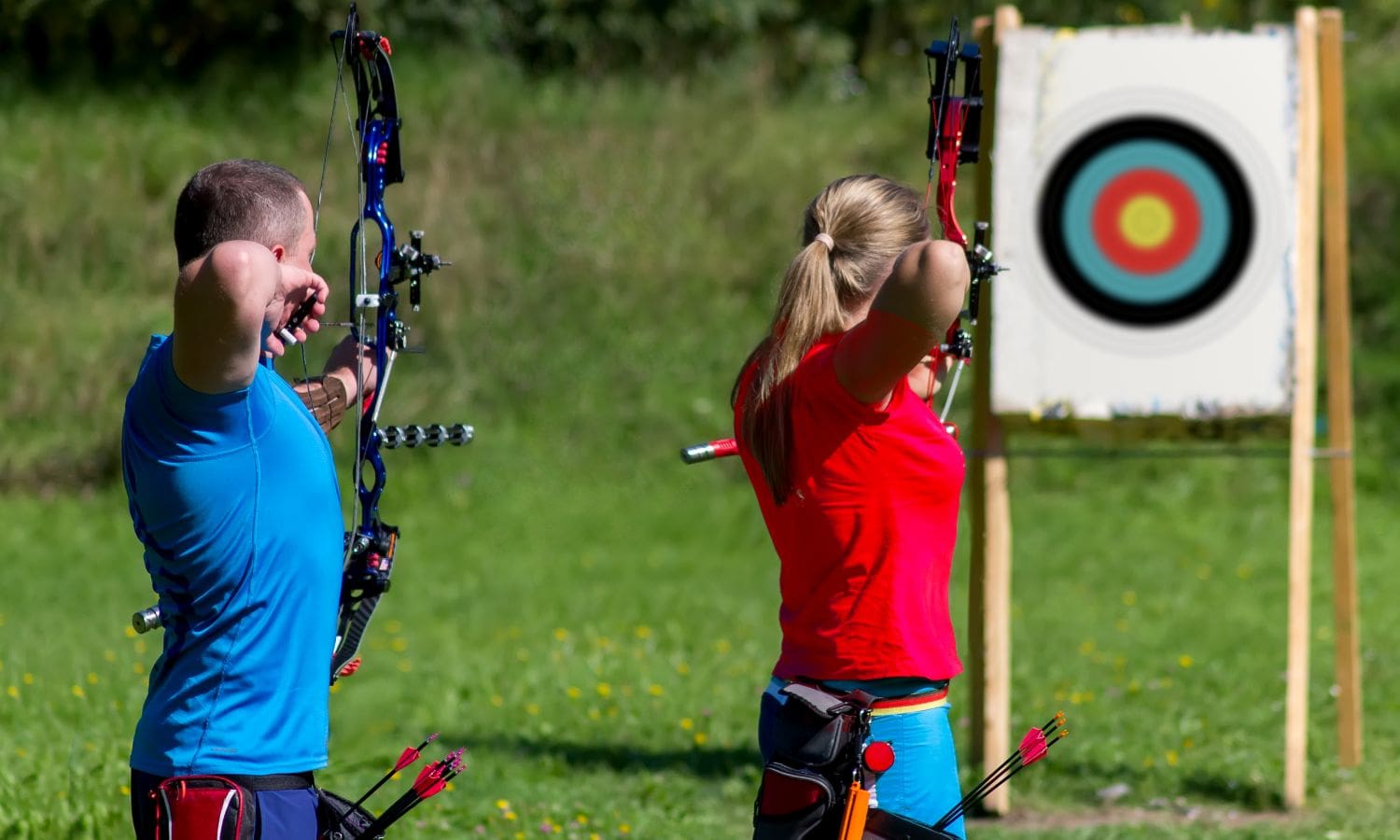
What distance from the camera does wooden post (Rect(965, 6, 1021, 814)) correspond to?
15.1 feet

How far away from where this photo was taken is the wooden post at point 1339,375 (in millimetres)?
4766

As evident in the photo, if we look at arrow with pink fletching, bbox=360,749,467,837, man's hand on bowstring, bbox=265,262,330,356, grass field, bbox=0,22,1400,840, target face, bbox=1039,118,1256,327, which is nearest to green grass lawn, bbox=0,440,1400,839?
grass field, bbox=0,22,1400,840

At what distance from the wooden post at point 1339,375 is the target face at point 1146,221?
0.84 feet

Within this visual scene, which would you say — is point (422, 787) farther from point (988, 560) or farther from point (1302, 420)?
point (1302, 420)

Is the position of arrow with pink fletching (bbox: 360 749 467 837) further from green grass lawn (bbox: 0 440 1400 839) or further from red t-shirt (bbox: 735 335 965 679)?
green grass lawn (bbox: 0 440 1400 839)

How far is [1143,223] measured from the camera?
4891mm

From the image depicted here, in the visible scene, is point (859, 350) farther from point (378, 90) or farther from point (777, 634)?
point (777, 634)

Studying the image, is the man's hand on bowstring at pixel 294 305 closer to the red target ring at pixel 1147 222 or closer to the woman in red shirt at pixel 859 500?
the woman in red shirt at pixel 859 500

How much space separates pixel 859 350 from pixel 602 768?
293 cm

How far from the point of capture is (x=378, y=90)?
2697 millimetres

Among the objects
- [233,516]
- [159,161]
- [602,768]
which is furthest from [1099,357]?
[159,161]

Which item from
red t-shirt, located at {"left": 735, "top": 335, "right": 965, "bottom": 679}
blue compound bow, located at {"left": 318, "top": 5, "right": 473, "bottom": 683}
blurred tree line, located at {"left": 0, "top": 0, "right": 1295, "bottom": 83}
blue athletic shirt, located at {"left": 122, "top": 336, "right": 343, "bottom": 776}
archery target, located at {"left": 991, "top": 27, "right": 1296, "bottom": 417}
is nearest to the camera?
blue athletic shirt, located at {"left": 122, "top": 336, "right": 343, "bottom": 776}

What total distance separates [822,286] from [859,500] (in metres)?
0.31

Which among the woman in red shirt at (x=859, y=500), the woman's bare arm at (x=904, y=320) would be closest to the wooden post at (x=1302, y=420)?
the woman in red shirt at (x=859, y=500)
